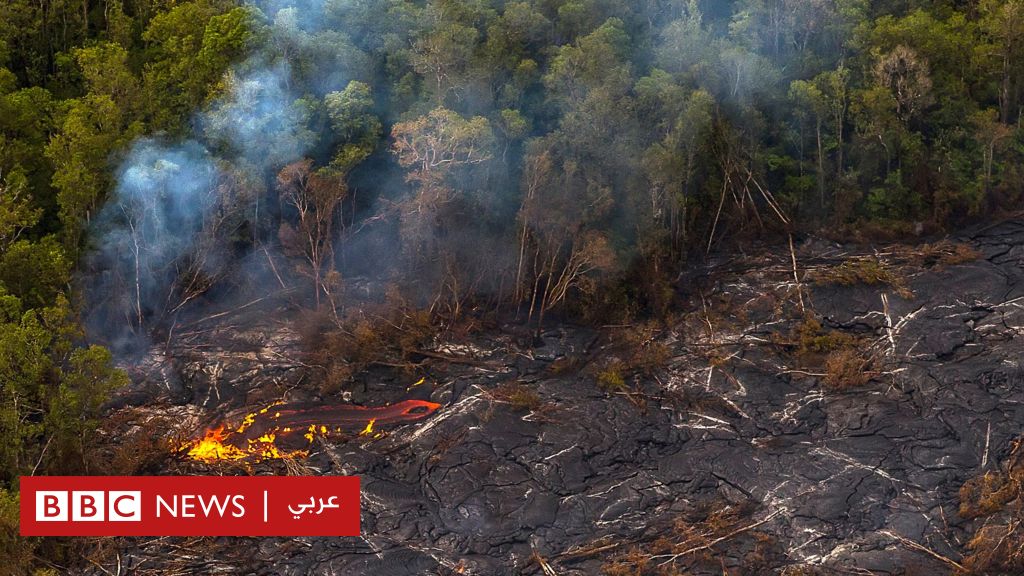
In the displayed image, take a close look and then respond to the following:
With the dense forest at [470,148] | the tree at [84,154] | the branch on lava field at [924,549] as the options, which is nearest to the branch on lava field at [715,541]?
the branch on lava field at [924,549]

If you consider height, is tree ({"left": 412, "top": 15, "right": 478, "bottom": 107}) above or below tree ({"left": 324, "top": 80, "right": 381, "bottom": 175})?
above

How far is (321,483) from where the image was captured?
127 feet

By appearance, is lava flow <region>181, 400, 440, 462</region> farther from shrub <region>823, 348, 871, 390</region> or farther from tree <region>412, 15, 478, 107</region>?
shrub <region>823, 348, 871, 390</region>

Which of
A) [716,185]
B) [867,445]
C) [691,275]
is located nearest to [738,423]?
[867,445]

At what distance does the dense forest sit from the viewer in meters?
44.8

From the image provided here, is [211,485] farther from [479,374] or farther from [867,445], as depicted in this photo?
[867,445]

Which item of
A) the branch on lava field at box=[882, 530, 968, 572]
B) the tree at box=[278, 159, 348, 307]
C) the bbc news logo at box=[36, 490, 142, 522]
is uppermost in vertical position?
the tree at box=[278, 159, 348, 307]


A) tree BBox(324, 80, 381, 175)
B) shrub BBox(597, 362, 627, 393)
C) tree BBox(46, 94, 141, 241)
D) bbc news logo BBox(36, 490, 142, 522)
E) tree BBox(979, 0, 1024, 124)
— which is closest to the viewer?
bbc news logo BBox(36, 490, 142, 522)

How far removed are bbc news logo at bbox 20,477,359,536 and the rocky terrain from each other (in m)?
0.57

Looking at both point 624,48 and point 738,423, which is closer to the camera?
point 738,423

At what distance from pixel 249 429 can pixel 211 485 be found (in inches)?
136

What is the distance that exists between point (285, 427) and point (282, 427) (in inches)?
4.5

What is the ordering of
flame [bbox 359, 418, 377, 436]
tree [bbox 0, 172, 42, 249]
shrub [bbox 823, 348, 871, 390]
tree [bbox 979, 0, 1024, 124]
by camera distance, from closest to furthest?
tree [bbox 0, 172, 42, 249], flame [bbox 359, 418, 377, 436], shrub [bbox 823, 348, 871, 390], tree [bbox 979, 0, 1024, 124]

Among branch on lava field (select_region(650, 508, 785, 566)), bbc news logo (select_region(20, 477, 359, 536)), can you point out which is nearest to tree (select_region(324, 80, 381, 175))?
bbc news logo (select_region(20, 477, 359, 536))
